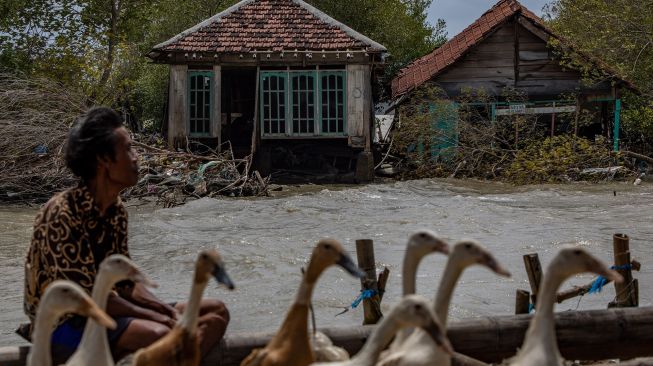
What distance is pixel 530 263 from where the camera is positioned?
6.59 metres

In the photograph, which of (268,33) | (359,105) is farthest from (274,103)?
(359,105)

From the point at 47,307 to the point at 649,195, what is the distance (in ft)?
53.1

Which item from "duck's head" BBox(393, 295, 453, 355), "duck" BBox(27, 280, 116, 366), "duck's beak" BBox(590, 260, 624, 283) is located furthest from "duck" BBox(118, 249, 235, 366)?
"duck's beak" BBox(590, 260, 624, 283)

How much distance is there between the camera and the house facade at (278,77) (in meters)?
20.3

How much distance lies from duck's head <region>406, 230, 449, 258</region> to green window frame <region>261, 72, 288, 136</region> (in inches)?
649

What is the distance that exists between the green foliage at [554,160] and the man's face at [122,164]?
15.2m

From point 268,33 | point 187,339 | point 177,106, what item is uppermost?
point 268,33

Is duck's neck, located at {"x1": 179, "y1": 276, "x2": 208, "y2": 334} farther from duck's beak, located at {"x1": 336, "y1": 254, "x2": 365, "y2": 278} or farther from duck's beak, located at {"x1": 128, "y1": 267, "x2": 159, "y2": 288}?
duck's beak, located at {"x1": 336, "y1": 254, "x2": 365, "y2": 278}

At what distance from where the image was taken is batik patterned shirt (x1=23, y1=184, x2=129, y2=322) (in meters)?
4.59

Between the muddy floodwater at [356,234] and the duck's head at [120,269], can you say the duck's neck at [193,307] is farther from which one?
the muddy floodwater at [356,234]

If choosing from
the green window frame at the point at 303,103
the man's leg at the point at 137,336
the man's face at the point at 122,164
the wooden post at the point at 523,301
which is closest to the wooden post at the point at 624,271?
the wooden post at the point at 523,301

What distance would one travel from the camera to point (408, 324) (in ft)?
11.7

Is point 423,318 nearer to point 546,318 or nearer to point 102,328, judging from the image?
point 546,318

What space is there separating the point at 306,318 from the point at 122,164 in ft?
4.32
